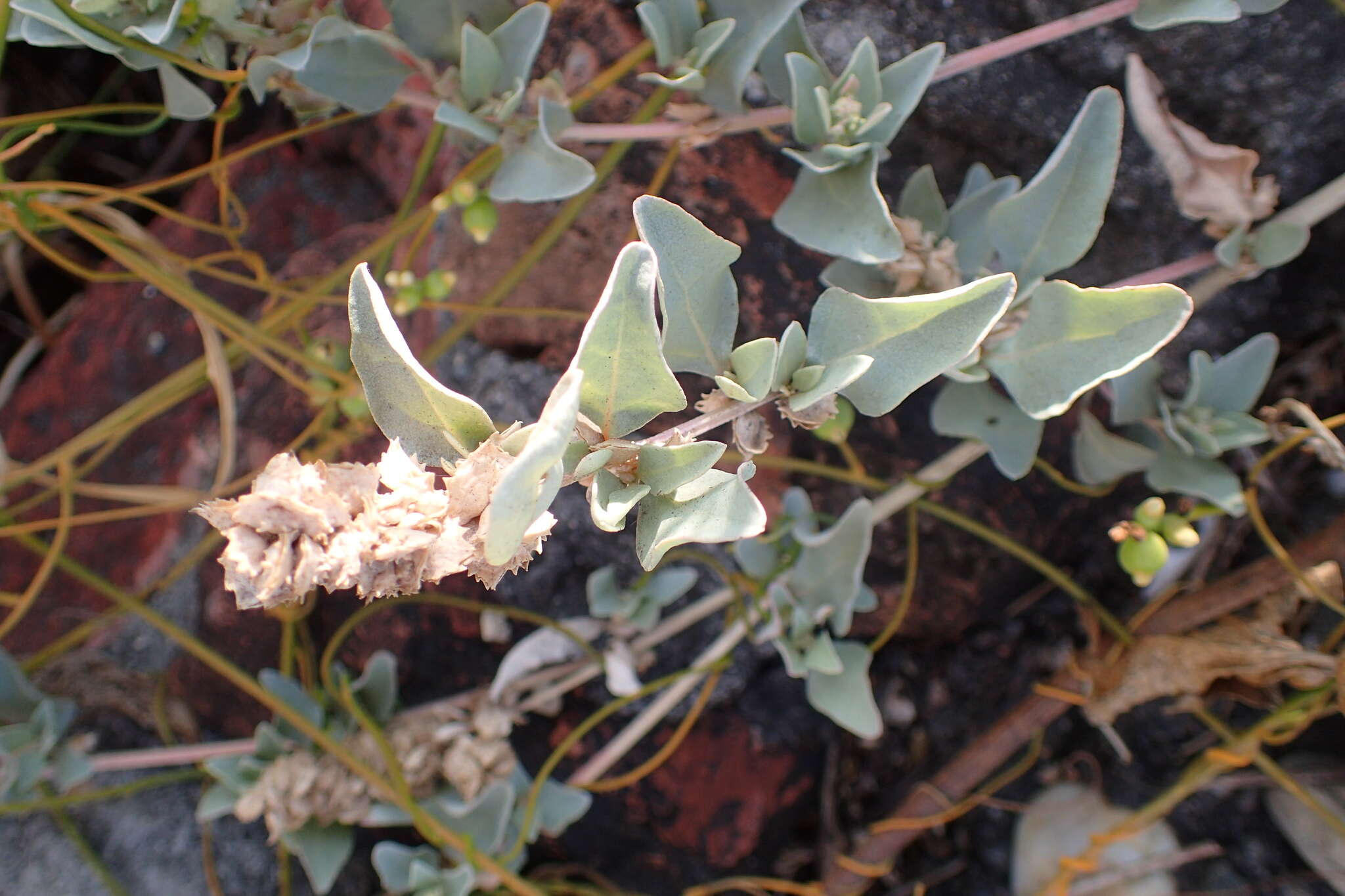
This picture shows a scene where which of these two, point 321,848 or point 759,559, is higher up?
point 759,559

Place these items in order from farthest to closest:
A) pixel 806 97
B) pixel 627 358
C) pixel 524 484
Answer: pixel 806 97
pixel 627 358
pixel 524 484

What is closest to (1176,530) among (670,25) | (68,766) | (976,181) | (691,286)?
(976,181)

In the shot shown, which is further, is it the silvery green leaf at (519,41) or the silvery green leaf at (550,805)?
the silvery green leaf at (550,805)

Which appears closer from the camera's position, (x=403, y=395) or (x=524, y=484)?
(x=524, y=484)

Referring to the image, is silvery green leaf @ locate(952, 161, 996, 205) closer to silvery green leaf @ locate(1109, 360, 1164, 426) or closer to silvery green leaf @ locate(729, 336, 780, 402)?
silvery green leaf @ locate(1109, 360, 1164, 426)

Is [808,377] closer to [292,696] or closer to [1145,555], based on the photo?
[1145,555]

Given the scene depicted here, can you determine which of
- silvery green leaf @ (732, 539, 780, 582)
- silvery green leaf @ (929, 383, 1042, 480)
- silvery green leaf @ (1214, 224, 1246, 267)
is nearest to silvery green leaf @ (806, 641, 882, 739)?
silvery green leaf @ (732, 539, 780, 582)

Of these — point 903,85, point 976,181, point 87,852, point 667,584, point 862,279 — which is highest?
point 903,85

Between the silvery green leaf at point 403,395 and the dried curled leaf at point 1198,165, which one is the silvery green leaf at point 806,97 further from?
the silvery green leaf at point 403,395

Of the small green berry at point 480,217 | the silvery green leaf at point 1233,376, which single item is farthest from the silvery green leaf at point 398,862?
the silvery green leaf at point 1233,376
